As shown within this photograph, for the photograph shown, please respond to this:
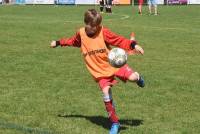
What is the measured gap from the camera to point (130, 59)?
51.6 ft

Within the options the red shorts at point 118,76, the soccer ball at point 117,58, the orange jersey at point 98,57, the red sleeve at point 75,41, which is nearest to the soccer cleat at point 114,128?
the red shorts at point 118,76

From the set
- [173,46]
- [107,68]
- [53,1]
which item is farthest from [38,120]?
[53,1]

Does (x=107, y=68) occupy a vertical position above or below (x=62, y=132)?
above

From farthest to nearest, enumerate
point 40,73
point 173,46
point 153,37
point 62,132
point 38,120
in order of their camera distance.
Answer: point 153,37 < point 173,46 < point 40,73 < point 38,120 < point 62,132

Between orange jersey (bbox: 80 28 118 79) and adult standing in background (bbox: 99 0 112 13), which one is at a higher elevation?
orange jersey (bbox: 80 28 118 79)

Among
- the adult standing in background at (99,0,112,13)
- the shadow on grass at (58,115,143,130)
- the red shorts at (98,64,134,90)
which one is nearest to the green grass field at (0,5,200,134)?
the shadow on grass at (58,115,143,130)

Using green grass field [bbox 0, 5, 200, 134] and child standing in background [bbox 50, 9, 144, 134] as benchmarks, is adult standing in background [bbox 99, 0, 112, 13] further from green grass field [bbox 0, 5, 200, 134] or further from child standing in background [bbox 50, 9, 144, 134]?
child standing in background [bbox 50, 9, 144, 134]

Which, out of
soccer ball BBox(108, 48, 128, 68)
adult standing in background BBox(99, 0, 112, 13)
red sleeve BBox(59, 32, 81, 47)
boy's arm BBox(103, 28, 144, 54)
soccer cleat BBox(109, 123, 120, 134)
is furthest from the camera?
adult standing in background BBox(99, 0, 112, 13)

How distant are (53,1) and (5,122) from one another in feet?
202

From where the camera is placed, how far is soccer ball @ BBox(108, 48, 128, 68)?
7.71 metres

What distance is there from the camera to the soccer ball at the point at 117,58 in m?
7.71

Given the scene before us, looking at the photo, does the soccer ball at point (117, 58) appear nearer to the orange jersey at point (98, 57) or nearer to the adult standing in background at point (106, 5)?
the orange jersey at point (98, 57)

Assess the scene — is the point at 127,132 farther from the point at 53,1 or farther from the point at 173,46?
the point at 53,1

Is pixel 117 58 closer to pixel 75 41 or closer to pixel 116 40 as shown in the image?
pixel 116 40
